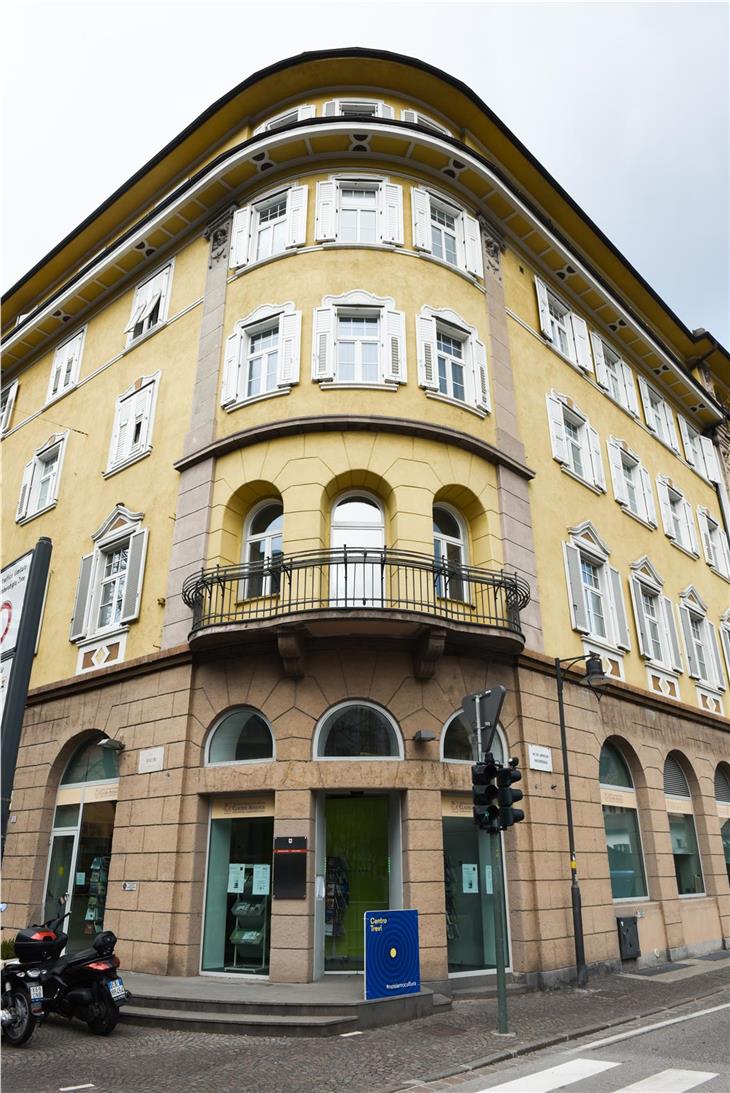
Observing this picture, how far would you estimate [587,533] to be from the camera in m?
18.9

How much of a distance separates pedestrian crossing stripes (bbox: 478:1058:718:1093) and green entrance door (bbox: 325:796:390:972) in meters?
5.10

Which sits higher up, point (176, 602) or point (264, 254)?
point (264, 254)

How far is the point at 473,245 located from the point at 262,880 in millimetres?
14521

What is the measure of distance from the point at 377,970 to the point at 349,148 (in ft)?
54.2

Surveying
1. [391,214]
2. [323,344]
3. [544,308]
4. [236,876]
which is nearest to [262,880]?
[236,876]

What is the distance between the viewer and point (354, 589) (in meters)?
13.5

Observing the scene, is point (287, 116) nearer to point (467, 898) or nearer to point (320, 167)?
point (320, 167)

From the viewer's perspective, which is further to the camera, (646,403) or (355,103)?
(646,403)

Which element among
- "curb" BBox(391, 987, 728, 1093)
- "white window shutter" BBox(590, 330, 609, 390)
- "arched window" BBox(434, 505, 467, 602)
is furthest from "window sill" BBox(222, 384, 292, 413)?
"curb" BBox(391, 987, 728, 1093)

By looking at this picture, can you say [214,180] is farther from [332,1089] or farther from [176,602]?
[332,1089]

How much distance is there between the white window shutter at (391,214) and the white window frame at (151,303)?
614 centimetres

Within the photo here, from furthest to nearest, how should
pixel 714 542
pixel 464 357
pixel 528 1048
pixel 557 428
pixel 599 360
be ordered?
pixel 714 542 < pixel 599 360 < pixel 557 428 < pixel 464 357 < pixel 528 1048

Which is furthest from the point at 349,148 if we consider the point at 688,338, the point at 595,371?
the point at 688,338

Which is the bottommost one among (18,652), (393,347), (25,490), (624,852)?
(624,852)
